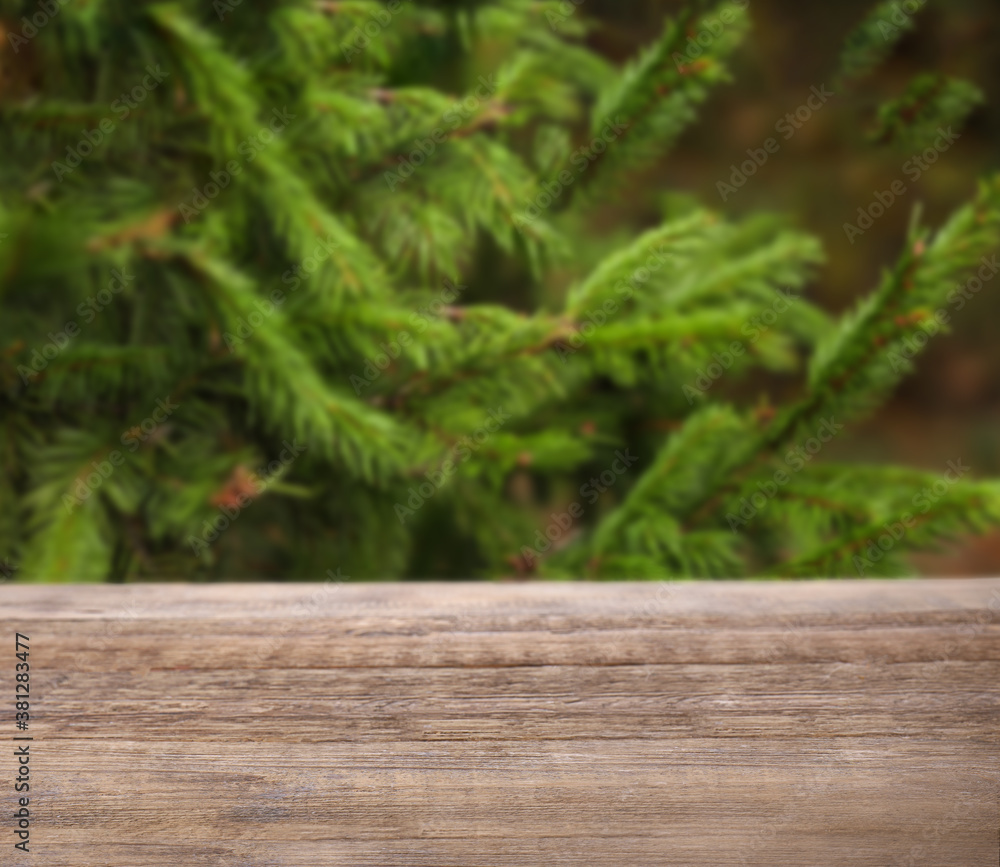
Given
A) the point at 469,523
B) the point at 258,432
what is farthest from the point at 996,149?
the point at 258,432

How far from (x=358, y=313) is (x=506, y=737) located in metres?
0.67

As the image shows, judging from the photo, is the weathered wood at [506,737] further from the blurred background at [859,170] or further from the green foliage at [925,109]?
the blurred background at [859,170]

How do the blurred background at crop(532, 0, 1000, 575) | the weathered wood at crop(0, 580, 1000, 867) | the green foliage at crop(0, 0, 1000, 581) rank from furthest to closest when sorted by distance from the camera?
1. the blurred background at crop(532, 0, 1000, 575)
2. the green foliage at crop(0, 0, 1000, 581)
3. the weathered wood at crop(0, 580, 1000, 867)

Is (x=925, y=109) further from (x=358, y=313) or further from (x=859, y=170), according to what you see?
(x=859, y=170)

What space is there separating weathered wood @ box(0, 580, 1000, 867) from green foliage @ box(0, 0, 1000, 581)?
42 centimetres

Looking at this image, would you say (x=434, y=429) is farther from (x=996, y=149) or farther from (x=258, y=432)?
(x=996, y=149)

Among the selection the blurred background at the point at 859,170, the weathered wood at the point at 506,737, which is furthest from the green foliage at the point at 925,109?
the weathered wood at the point at 506,737

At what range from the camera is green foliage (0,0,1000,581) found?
43.3 inches

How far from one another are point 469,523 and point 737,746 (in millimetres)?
772

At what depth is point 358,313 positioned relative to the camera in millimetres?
1119

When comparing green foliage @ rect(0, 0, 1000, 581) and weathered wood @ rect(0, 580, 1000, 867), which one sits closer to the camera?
weathered wood @ rect(0, 580, 1000, 867)

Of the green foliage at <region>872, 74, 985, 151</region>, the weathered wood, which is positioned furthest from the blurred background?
the weathered wood

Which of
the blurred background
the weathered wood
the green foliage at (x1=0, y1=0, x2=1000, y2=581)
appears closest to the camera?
the weathered wood

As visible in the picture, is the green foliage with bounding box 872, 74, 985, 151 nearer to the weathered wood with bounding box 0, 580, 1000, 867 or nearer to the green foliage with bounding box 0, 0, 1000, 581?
the green foliage with bounding box 0, 0, 1000, 581
